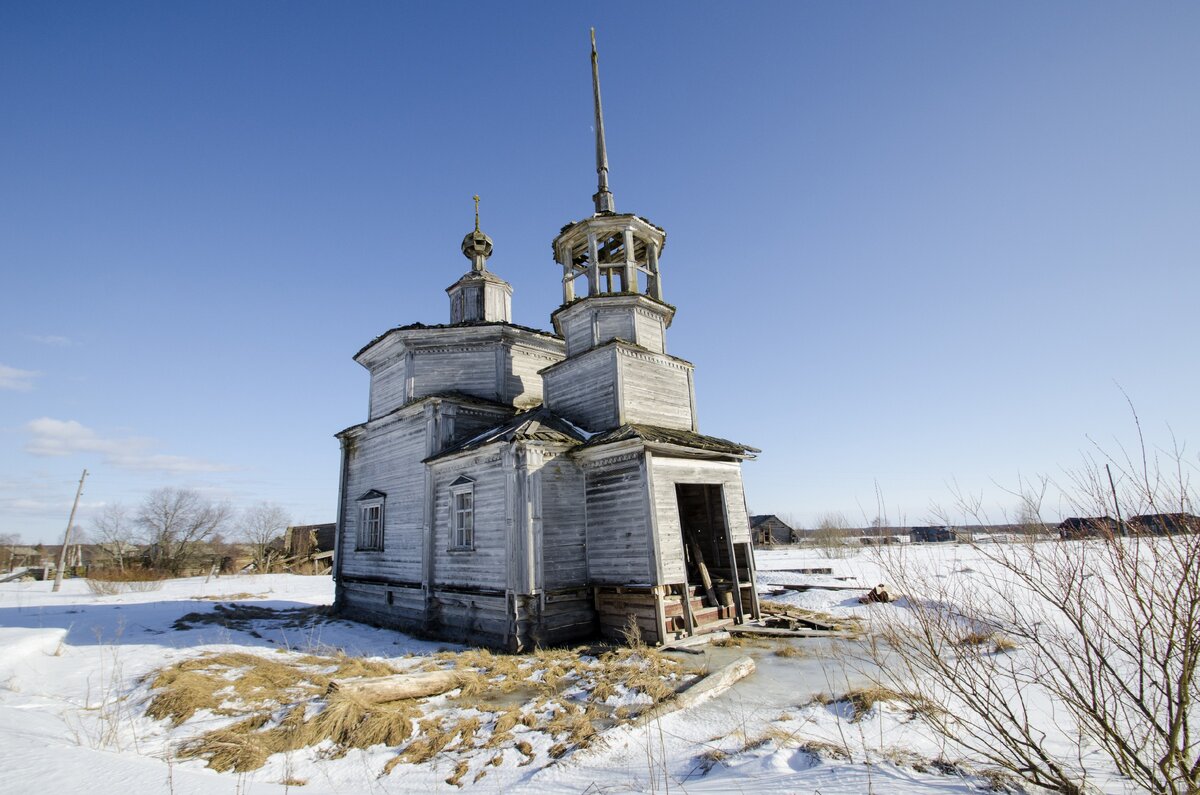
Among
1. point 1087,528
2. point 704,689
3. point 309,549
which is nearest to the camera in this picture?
point 1087,528

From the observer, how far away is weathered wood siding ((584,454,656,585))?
12406 mm

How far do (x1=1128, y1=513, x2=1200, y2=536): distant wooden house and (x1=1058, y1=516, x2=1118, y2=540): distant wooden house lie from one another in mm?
138

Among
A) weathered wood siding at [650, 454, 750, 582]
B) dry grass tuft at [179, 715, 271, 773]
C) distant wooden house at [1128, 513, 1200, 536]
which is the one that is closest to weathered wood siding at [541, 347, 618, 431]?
weathered wood siding at [650, 454, 750, 582]

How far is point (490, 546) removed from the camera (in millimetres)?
13367

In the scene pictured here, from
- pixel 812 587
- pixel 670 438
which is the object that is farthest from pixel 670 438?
pixel 812 587

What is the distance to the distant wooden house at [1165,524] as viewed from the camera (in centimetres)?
372

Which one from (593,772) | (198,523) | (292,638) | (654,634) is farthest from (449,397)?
(198,523)

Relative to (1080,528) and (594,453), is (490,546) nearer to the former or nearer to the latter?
(594,453)

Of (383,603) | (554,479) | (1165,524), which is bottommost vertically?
(383,603)

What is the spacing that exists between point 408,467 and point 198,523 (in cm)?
4235

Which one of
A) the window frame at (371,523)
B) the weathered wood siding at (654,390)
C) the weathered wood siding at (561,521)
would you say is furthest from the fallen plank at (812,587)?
the window frame at (371,523)

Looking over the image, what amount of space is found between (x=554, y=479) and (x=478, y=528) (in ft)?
8.10

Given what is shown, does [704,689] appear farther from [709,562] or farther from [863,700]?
[709,562]

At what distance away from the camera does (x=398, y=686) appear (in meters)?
8.49
